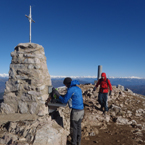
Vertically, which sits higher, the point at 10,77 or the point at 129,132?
the point at 10,77

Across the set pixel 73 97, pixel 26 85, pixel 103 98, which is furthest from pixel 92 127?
Answer: pixel 26 85

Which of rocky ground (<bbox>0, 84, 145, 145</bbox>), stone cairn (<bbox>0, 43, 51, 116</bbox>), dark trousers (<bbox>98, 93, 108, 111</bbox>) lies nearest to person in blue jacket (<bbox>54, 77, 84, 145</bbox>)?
rocky ground (<bbox>0, 84, 145, 145</bbox>)

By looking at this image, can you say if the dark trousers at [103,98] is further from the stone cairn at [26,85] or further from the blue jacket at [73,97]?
the blue jacket at [73,97]

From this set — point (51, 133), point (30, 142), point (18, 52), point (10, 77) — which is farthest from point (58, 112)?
point (18, 52)

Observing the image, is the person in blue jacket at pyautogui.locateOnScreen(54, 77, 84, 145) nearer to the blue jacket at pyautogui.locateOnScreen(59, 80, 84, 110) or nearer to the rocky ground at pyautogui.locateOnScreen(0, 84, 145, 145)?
the blue jacket at pyautogui.locateOnScreen(59, 80, 84, 110)

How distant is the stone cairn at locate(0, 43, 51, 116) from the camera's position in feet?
16.8

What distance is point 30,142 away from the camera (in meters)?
3.17

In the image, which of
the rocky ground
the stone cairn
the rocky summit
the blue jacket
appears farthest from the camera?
the stone cairn

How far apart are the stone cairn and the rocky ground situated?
0.72 metres

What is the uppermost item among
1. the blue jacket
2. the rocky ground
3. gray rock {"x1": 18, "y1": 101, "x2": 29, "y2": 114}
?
the blue jacket

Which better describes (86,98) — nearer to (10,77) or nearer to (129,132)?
(129,132)

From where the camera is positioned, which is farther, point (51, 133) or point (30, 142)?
point (51, 133)

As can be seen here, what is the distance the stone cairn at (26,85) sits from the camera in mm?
5105

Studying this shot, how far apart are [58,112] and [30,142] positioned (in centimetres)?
239
